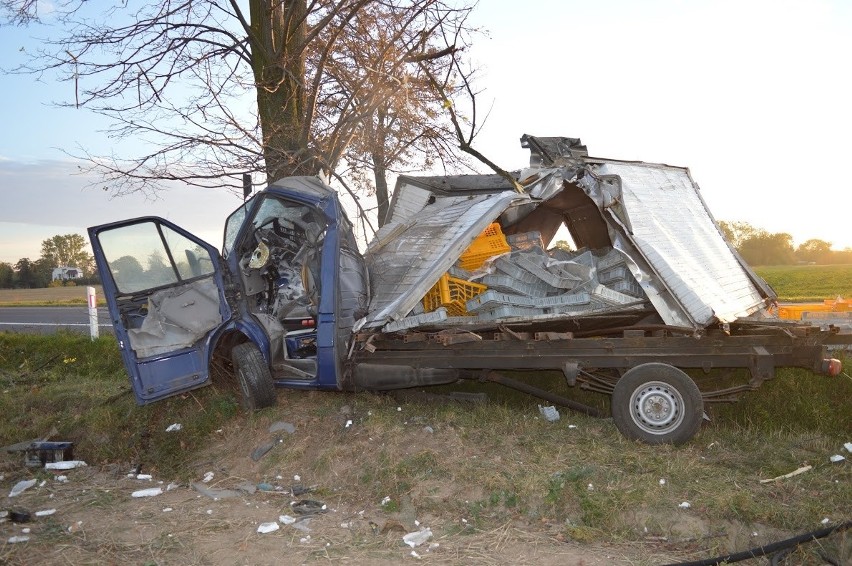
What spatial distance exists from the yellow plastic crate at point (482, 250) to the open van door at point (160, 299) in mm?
2372

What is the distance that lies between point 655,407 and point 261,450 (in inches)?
132

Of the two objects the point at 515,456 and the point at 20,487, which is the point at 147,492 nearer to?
the point at 20,487

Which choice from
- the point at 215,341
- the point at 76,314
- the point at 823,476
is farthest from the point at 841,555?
the point at 76,314

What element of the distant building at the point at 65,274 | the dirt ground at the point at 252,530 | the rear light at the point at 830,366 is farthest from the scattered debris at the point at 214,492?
the distant building at the point at 65,274

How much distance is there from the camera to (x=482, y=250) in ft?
22.8

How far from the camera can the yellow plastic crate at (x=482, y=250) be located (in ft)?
22.7

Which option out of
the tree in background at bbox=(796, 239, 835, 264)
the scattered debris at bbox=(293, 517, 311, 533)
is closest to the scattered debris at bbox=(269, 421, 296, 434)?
the scattered debris at bbox=(293, 517, 311, 533)

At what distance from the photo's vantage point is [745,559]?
391cm

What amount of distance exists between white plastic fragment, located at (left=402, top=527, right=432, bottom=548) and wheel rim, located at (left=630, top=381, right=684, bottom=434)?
6.76ft

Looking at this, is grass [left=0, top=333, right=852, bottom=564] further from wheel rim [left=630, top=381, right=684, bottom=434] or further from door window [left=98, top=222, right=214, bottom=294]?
door window [left=98, top=222, right=214, bottom=294]

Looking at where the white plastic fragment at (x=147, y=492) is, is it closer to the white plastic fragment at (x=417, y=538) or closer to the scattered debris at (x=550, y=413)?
the white plastic fragment at (x=417, y=538)

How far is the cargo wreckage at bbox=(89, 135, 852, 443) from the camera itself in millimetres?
5645

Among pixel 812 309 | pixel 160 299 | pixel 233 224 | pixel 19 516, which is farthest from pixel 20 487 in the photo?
pixel 812 309

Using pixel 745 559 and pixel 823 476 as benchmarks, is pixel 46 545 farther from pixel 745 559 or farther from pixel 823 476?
pixel 823 476
